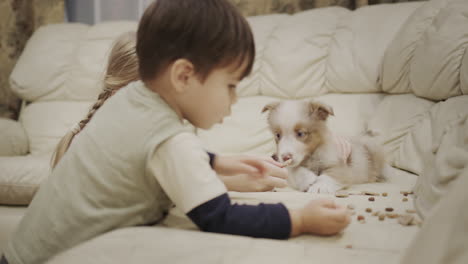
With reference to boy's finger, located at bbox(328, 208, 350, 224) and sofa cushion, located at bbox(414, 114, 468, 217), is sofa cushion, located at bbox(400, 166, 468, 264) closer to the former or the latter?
boy's finger, located at bbox(328, 208, 350, 224)

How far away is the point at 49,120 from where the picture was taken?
10.2 ft

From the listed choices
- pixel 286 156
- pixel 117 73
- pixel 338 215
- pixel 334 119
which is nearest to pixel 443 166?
pixel 338 215

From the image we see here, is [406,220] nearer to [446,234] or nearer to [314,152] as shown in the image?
[446,234]

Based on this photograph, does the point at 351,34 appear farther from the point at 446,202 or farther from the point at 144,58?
the point at 446,202

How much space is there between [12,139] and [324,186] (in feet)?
7.21

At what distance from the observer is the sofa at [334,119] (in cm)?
77

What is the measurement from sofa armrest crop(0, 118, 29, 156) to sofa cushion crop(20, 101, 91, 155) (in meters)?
0.05

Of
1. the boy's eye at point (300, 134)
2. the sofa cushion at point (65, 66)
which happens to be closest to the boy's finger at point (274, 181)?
the boy's eye at point (300, 134)

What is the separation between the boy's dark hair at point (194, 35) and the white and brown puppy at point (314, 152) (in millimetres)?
861

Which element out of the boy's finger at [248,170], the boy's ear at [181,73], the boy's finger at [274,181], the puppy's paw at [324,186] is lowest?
the puppy's paw at [324,186]

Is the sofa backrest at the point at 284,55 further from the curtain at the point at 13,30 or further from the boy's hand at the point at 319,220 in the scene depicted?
the boy's hand at the point at 319,220

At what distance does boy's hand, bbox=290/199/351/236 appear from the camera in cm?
90

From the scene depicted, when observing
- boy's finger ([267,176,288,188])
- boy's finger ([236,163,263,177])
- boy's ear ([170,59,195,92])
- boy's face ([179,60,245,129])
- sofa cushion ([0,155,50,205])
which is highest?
boy's ear ([170,59,195,92])

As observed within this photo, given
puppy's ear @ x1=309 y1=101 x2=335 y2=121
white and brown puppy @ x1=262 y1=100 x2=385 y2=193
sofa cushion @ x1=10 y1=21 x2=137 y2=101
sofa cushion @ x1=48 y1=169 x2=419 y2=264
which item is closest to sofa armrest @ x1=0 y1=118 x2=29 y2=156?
→ sofa cushion @ x1=10 y1=21 x2=137 y2=101
